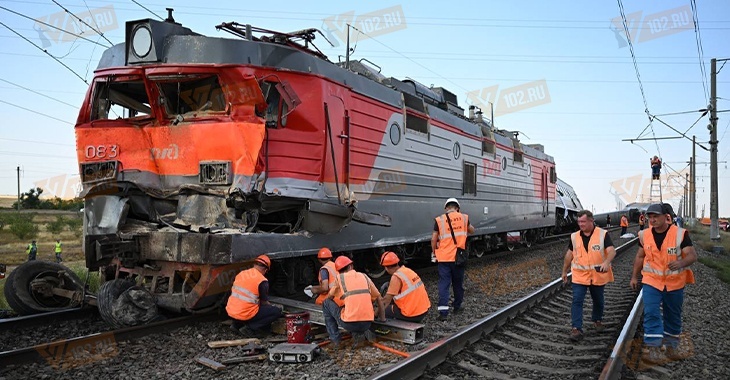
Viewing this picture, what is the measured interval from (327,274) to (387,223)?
6.10 ft

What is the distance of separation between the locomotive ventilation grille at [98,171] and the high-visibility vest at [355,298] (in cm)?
303

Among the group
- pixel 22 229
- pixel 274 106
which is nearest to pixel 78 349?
pixel 274 106

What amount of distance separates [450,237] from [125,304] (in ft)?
12.8

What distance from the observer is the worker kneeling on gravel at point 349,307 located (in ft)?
17.0

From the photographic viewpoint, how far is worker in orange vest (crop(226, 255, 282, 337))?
5449 millimetres

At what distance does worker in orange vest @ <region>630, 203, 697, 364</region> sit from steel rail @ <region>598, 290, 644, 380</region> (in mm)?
201

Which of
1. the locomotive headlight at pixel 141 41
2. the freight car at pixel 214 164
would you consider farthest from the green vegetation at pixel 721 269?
the locomotive headlight at pixel 141 41

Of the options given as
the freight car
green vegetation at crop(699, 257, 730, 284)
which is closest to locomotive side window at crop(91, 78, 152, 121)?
the freight car

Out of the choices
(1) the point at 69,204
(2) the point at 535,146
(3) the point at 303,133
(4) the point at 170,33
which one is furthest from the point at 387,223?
(1) the point at 69,204

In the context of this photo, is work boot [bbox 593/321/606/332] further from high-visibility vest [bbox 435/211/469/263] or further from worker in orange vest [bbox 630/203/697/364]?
high-visibility vest [bbox 435/211/469/263]

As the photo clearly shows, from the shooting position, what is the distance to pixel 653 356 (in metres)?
5.00

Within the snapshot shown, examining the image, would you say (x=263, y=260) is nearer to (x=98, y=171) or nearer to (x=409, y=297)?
(x=409, y=297)

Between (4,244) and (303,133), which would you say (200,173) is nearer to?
(303,133)

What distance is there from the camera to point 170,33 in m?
6.22
